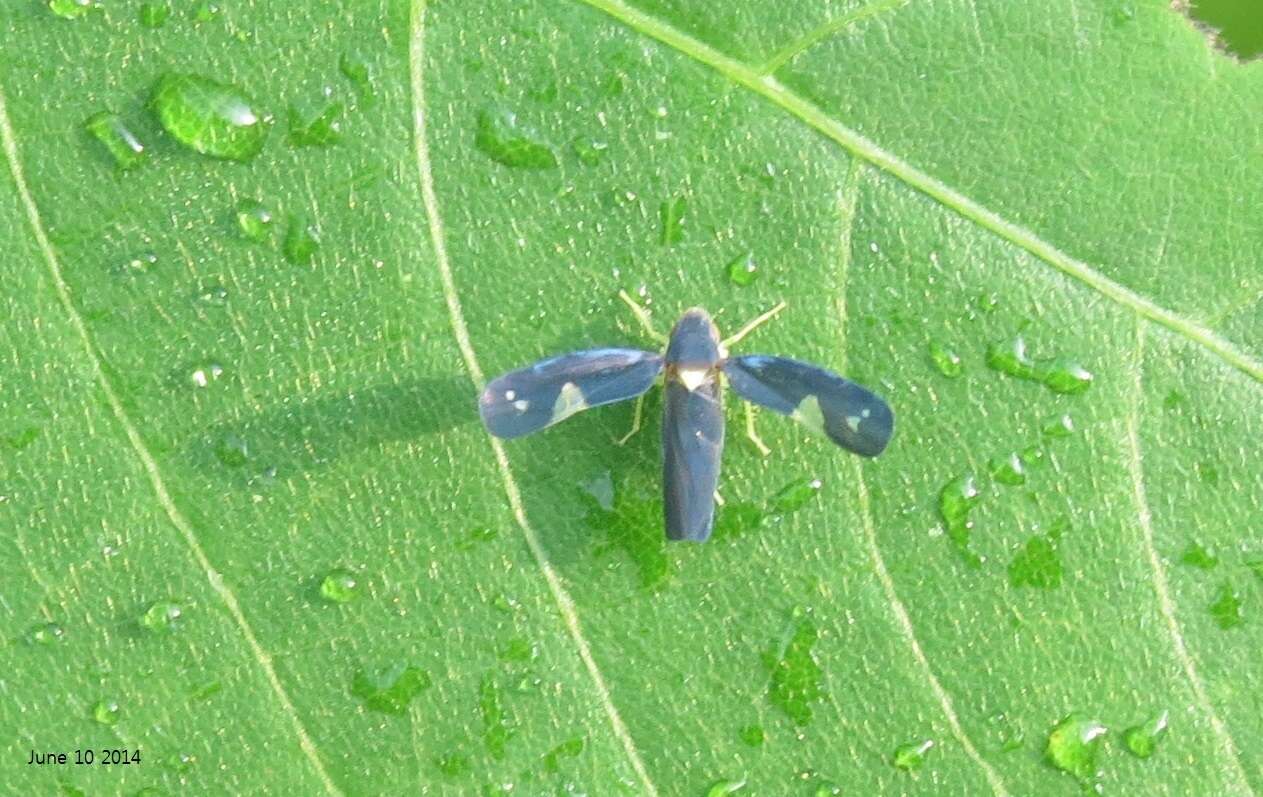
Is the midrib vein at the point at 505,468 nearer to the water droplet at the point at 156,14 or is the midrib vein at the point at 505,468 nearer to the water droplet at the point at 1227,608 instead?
the water droplet at the point at 156,14

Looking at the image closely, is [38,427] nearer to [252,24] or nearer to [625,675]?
[252,24]

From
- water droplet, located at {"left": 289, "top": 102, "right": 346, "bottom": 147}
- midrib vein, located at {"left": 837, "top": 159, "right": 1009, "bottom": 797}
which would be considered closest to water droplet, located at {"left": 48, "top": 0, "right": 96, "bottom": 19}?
water droplet, located at {"left": 289, "top": 102, "right": 346, "bottom": 147}

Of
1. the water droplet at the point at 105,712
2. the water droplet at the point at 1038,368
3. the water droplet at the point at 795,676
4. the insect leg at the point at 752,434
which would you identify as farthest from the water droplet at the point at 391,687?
the water droplet at the point at 1038,368

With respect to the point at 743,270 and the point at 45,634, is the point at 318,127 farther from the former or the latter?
the point at 45,634

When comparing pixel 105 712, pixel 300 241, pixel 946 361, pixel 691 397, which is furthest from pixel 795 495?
pixel 105 712

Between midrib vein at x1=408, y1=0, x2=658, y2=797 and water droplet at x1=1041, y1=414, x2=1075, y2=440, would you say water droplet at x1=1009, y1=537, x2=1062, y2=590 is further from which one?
midrib vein at x1=408, y1=0, x2=658, y2=797
